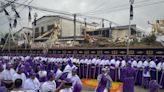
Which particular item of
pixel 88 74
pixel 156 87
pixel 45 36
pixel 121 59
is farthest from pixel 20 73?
pixel 45 36

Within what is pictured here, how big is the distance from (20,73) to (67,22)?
44597 millimetres

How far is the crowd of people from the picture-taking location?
8.97 metres

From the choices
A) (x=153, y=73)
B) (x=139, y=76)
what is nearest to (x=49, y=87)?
(x=153, y=73)

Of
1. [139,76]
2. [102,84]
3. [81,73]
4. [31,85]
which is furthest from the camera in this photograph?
[81,73]

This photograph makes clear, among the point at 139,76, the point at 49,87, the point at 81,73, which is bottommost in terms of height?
the point at 81,73

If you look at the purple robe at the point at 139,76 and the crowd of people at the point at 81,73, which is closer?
the crowd of people at the point at 81,73

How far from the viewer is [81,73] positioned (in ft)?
81.4

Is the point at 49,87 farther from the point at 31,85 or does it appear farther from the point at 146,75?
the point at 146,75

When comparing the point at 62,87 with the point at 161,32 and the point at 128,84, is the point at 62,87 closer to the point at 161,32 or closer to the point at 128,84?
the point at 128,84

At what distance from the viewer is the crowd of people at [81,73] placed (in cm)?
897

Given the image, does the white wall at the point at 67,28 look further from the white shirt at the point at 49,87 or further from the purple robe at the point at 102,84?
the white shirt at the point at 49,87

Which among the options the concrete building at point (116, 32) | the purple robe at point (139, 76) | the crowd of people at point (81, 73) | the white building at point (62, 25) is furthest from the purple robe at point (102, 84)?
the white building at point (62, 25)

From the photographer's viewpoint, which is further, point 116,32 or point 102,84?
point 116,32

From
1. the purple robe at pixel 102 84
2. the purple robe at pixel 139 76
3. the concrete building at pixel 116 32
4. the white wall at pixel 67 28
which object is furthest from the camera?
the white wall at pixel 67 28
